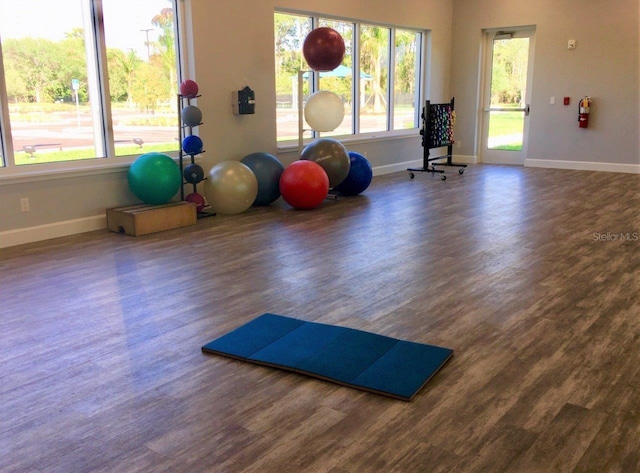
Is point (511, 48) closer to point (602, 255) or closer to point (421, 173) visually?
point (421, 173)

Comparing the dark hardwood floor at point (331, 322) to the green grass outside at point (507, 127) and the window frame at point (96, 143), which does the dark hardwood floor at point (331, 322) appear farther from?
the green grass outside at point (507, 127)

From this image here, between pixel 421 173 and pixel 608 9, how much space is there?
3.81 m

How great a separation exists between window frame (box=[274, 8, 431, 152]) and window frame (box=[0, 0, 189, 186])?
88.9 inches

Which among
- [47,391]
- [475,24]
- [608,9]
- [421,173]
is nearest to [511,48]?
[475,24]

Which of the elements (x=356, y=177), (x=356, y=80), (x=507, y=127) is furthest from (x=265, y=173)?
(x=507, y=127)

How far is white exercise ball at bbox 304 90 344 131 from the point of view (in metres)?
7.05

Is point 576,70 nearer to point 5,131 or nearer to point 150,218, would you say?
point 150,218

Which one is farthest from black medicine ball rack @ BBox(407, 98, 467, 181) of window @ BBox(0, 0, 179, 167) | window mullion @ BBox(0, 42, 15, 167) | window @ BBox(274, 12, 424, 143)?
window mullion @ BBox(0, 42, 15, 167)

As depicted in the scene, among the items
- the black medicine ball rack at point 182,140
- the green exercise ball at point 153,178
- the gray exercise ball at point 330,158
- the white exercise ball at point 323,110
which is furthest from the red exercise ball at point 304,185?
the green exercise ball at point 153,178

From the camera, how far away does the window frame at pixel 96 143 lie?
5.12 m

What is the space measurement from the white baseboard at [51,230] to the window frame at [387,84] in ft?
8.77

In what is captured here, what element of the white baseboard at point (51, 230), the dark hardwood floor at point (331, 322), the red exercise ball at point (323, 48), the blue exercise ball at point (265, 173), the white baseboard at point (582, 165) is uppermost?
the red exercise ball at point (323, 48)

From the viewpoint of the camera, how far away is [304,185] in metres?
6.47

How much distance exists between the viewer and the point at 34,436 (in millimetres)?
2268
